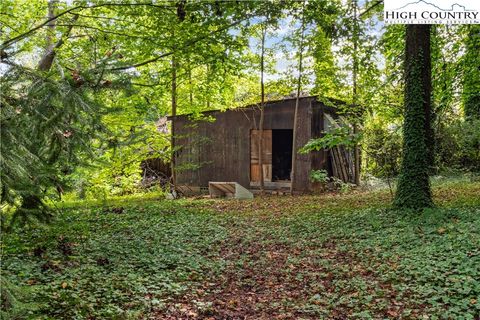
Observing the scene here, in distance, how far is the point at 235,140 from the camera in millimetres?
17672

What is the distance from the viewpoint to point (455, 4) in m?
7.46

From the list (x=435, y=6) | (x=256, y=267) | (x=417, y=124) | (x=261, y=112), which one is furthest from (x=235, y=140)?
(x=256, y=267)

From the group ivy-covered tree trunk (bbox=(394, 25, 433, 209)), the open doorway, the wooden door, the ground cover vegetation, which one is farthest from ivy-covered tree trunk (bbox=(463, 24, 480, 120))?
the open doorway

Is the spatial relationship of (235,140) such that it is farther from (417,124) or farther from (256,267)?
(256,267)

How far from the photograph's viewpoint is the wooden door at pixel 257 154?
56.3 feet

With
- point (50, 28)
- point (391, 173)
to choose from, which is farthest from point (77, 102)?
point (391, 173)

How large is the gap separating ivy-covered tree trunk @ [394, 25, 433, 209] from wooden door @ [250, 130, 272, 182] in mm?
8667

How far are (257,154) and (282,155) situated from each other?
10.3 feet

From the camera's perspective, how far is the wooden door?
56.3ft

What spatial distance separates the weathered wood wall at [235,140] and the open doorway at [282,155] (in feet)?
10.4

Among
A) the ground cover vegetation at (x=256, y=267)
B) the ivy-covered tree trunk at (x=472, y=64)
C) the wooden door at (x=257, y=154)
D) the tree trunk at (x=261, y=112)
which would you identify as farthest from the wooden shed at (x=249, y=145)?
the ground cover vegetation at (x=256, y=267)

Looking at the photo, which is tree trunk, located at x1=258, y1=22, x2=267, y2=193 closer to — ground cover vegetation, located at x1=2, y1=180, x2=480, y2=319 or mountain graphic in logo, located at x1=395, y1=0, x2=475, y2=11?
ground cover vegetation, located at x1=2, y1=180, x2=480, y2=319

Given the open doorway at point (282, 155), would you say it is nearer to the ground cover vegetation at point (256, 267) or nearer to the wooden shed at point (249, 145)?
the wooden shed at point (249, 145)

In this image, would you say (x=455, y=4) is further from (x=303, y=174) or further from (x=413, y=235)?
(x=303, y=174)
